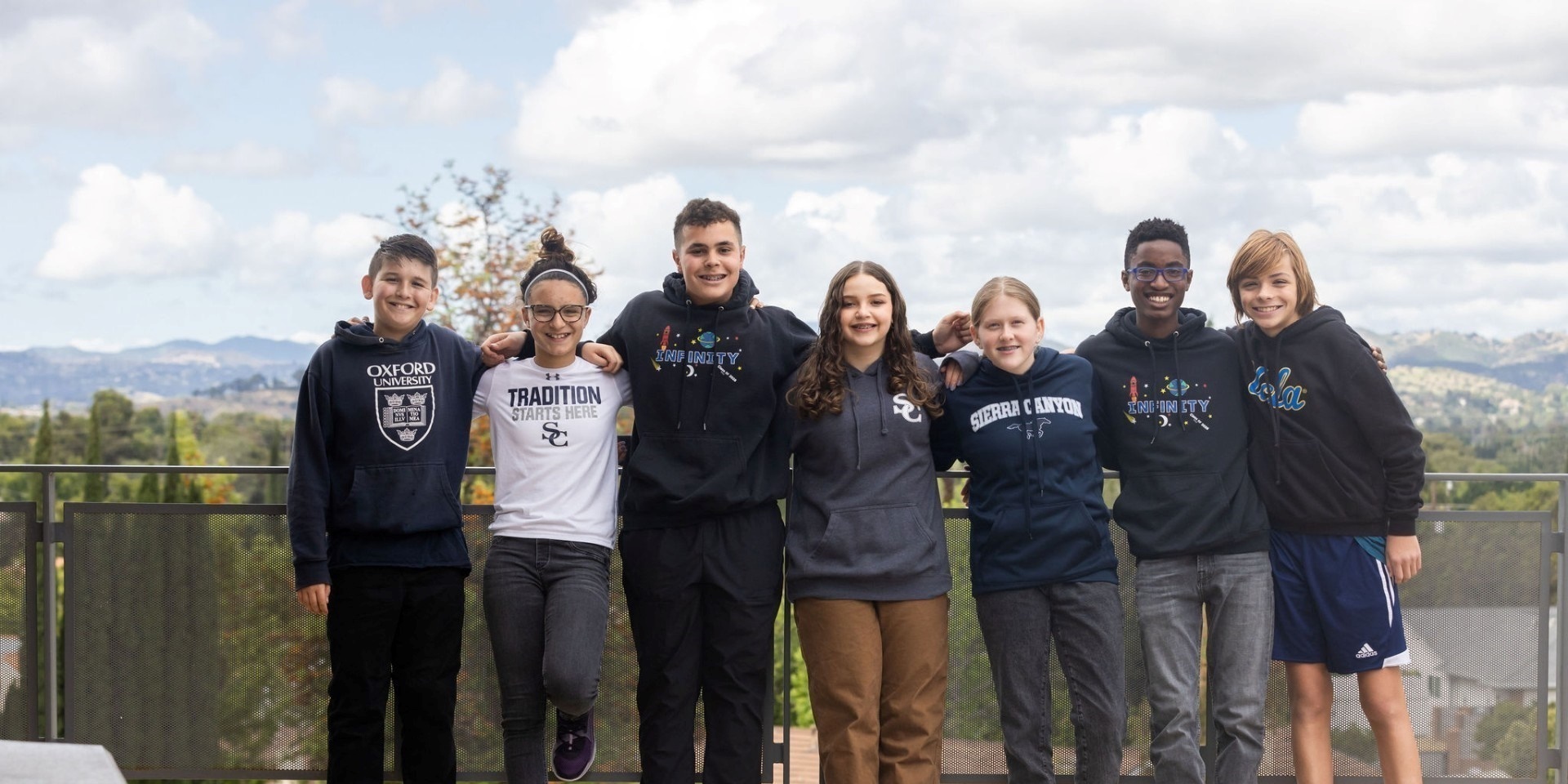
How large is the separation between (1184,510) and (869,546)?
0.98 meters

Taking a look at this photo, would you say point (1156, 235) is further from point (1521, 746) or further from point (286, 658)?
point (286, 658)

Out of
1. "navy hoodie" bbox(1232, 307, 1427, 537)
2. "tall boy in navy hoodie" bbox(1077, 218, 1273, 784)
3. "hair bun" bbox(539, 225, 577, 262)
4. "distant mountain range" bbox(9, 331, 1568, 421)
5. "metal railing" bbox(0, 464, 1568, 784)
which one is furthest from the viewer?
"distant mountain range" bbox(9, 331, 1568, 421)

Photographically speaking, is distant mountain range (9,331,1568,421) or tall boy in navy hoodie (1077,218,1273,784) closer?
tall boy in navy hoodie (1077,218,1273,784)

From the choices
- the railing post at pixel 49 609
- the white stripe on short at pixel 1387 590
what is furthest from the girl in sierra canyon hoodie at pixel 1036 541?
the railing post at pixel 49 609

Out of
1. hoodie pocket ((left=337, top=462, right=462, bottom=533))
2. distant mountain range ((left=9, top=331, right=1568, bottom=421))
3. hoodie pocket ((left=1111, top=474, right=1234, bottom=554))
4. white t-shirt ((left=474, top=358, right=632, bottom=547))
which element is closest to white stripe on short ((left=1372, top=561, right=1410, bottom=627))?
hoodie pocket ((left=1111, top=474, right=1234, bottom=554))

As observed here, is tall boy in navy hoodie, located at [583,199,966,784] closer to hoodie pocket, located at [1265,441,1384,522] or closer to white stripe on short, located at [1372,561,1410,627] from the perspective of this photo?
hoodie pocket, located at [1265,441,1384,522]

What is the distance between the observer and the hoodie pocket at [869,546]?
375 centimetres

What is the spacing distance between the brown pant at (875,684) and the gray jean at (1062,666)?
0.70 feet

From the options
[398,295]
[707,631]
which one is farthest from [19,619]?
[707,631]

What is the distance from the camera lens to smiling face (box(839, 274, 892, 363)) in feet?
12.5

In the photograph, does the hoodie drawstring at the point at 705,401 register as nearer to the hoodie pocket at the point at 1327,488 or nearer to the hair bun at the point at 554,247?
the hair bun at the point at 554,247

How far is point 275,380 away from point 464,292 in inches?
1127

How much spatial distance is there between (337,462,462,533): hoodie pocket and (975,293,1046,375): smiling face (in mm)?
1712

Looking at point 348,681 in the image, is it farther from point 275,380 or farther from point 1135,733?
point 275,380
